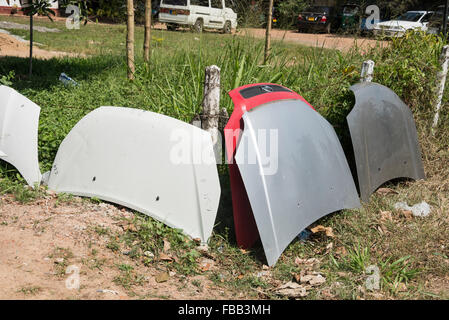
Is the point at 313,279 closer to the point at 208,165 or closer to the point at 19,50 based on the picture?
the point at 208,165

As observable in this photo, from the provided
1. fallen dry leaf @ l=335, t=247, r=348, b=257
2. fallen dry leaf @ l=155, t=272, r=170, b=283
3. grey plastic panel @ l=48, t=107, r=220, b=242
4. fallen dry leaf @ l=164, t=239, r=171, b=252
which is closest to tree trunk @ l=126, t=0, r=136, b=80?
grey plastic panel @ l=48, t=107, r=220, b=242

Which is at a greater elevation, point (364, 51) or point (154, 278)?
point (364, 51)

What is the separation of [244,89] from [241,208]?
982 millimetres

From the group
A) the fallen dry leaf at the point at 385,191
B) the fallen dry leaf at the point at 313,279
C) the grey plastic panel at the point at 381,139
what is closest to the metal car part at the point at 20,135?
the fallen dry leaf at the point at 313,279

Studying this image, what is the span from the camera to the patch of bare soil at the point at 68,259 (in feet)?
8.75

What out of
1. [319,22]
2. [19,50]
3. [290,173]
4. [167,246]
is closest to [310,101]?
[290,173]

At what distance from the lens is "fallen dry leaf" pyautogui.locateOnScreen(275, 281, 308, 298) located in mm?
2938

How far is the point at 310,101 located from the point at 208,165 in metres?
2.29

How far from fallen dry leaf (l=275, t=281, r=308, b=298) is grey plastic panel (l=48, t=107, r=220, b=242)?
0.68 meters

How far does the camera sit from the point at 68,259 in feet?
9.67

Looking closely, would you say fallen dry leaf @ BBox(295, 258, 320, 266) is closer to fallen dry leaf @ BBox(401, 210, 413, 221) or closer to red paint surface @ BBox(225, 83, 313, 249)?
red paint surface @ BBox(225, 83, 313, 249)

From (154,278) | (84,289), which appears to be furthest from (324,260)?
(84,289)

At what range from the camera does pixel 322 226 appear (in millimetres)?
3688
